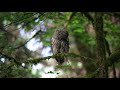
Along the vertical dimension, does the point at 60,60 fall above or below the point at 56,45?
below

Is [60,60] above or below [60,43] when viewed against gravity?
below

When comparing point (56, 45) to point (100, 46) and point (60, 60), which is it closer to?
point (60, 60)

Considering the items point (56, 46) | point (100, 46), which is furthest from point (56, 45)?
point (100, 46)

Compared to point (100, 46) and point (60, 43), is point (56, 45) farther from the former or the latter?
point (100, 46)

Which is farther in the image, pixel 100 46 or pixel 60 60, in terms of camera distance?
pixel 100 46

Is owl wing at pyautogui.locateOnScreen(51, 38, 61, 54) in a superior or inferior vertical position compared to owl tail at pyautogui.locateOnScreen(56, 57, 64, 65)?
superior

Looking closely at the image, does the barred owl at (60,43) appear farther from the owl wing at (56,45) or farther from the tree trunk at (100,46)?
the tree trunk at (100,46)

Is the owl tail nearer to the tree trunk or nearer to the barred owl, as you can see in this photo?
the barred owl

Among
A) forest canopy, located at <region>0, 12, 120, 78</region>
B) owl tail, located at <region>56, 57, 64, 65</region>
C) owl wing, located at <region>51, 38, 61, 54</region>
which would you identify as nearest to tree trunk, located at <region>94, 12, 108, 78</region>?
forest canopy, located at <region>0, 12, 120, 78</region>

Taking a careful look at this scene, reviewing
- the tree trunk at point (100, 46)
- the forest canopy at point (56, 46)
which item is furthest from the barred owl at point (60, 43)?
the tree trunk at point (100, 46)

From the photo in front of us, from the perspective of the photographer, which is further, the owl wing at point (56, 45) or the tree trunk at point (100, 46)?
the tree trunk at point (100, 46)
